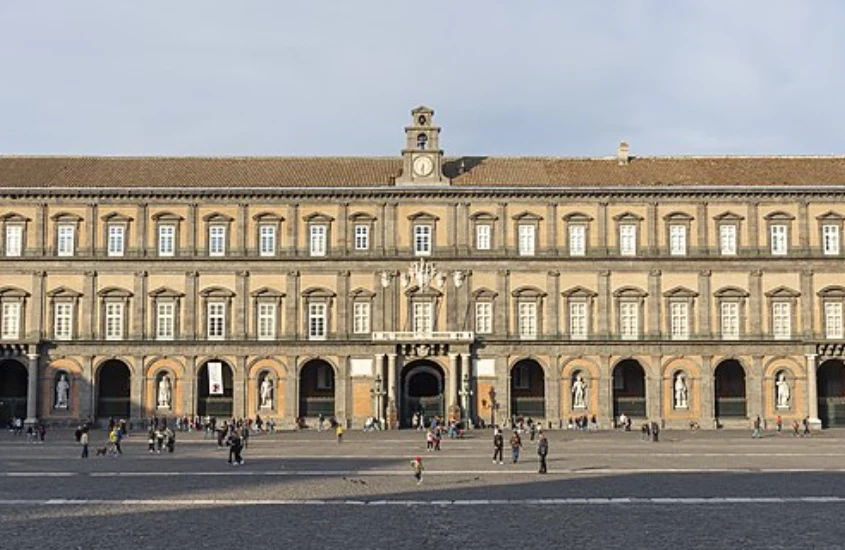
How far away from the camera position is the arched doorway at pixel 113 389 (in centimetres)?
6338

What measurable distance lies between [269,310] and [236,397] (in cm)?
527

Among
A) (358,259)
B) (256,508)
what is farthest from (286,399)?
(256,508)

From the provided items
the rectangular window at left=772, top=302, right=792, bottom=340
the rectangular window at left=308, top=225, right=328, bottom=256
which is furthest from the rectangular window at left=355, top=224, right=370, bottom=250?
the rectangular window at left=772, top=302, right=792, bottom=340

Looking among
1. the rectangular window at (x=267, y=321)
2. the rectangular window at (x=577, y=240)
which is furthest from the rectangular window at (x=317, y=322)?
the rectangular window at (x=577, y=240)

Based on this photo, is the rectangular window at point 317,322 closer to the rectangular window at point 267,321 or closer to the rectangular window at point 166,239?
the rectangular window at point 267,321

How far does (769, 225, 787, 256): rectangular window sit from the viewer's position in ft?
207

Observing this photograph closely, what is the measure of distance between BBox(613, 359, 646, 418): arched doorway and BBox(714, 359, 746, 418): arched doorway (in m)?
4.29

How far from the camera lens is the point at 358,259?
6288cm

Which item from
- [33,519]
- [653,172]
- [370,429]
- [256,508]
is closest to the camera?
[33,519]

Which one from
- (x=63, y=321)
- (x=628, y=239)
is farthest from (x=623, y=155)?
(x=63, y=321)

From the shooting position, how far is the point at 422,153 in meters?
63.9

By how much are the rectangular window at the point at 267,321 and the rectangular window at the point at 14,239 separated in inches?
559

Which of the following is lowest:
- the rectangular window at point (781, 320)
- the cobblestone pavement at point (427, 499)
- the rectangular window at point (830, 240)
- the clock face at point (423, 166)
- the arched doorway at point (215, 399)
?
the cobblestone pavement at point (427, 499)

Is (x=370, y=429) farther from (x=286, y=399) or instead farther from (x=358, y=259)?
(x=358, y=259)
